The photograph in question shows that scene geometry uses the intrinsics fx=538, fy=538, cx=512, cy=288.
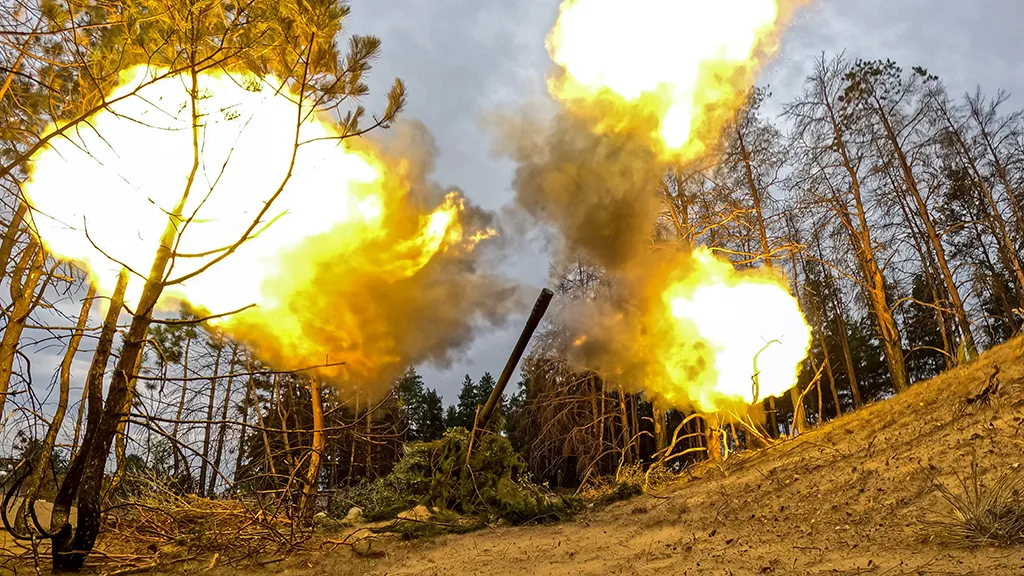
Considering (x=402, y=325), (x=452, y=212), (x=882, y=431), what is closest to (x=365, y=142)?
(x=452, y=212)

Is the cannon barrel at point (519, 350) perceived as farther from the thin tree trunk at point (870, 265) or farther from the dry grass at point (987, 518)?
the thin tree trunk at point (870, 265)

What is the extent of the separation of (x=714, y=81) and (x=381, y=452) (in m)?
16.7

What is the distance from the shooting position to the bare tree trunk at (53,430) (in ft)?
13.2

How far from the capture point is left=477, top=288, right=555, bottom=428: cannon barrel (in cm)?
658

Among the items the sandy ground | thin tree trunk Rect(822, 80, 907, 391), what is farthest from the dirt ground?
thin tree trunk Rect(822, 80, 907, 391)

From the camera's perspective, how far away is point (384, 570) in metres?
5.19

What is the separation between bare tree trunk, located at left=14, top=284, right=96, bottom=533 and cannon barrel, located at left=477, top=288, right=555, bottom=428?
14.2 feet

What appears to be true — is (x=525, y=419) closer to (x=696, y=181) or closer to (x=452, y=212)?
(x=696, y=181)

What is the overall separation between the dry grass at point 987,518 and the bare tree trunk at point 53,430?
19.7 ft

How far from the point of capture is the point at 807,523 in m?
4.91

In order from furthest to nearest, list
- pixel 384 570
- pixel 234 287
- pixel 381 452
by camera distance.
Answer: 1. pixel 381 452
2. pixel 234 287
3. pixel 384 570

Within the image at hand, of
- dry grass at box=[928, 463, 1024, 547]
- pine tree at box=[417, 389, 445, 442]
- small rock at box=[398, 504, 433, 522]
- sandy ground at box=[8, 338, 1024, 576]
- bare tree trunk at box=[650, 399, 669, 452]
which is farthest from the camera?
pine tree at box=[417, 389, 445, 442]

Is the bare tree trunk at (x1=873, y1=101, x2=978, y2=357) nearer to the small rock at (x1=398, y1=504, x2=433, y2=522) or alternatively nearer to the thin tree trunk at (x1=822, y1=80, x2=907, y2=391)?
the thin tree trunk at (x1=822, y1=80, x2=907, y2=391)

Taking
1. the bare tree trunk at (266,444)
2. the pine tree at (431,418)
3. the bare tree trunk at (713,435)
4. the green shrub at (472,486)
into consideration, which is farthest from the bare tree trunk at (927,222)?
the pine tree at (431,418)
